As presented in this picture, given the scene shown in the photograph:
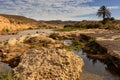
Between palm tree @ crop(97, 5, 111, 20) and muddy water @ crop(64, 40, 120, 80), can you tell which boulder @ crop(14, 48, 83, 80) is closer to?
muddy water @ crop(64, 40, 120, 80)

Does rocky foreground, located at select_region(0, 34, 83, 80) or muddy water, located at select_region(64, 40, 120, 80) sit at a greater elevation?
rocky foreground, located at select_region(0, 34, 83, 80)

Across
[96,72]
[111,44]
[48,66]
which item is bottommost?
[96,72]

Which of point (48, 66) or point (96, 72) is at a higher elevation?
point (48, 66)

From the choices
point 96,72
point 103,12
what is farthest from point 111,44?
point 103,12

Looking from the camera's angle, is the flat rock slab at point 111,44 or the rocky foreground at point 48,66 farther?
the flat rock slab at point 111,44

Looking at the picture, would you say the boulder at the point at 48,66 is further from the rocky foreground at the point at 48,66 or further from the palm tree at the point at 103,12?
the palm tree at the point at 103,12

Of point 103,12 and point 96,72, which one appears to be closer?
point 96,72

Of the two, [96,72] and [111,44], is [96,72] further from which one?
[111,44]

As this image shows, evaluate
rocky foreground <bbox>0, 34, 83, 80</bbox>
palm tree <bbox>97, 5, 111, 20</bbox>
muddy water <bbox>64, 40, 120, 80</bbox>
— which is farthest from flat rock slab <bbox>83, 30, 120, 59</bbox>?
palm tree <bbox>97, 5, 111, 20</bbox>

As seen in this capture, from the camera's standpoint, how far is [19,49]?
2627cm

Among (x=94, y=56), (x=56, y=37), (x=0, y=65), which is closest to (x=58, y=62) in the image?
(x=0, y=65)

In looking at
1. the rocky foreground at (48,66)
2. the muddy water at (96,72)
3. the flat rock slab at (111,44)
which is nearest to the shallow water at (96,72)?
the muddy water at (96,72)

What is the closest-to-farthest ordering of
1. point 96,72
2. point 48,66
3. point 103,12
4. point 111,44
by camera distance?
1. point 48,66
2. point 96,72
3. point 111,44
4. point 103,12

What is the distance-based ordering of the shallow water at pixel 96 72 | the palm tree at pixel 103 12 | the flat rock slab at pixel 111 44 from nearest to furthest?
1. the shallow water at pixel 96 72
2. the flat rock slab at pixel 111 44
3. the palm tree at pixel 103 12
